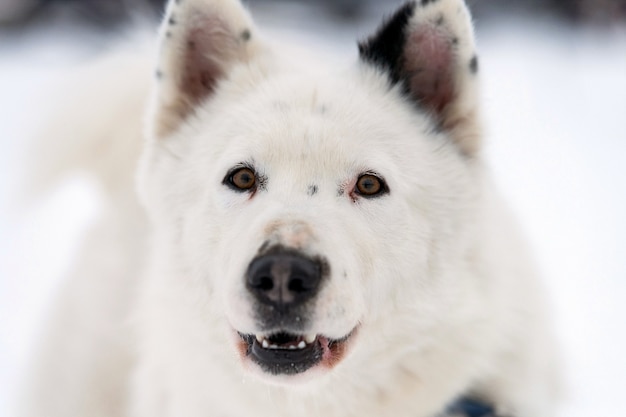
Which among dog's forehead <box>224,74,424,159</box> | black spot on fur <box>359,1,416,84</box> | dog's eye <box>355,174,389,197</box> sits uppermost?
black spot on fur <box>359,1,416,84</box>

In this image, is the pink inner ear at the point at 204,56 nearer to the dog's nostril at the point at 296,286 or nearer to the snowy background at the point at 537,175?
the snowy background at the point at 537,175

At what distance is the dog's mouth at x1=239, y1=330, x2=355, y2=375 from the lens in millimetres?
2395

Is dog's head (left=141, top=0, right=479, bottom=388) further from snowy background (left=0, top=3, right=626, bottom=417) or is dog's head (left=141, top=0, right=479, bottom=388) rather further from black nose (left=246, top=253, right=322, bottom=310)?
snowy background (left=0, top=3, right=626, bottom=417)

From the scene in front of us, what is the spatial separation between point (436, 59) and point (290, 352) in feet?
3.97

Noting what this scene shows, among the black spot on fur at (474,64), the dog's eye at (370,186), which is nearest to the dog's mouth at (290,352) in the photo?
the dog's eye at (370,186)

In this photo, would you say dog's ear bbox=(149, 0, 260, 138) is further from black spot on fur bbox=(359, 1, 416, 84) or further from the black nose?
the black nose

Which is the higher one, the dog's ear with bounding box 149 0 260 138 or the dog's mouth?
the dog's ear with bounding box 149 0 260 138

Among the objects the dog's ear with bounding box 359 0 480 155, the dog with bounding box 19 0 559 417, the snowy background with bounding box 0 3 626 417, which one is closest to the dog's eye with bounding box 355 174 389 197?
the dog with bounding box 19 0 559 417

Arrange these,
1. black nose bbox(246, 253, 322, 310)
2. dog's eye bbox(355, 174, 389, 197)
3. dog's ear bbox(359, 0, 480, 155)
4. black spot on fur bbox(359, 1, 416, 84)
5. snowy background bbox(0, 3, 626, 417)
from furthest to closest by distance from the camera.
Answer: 1. snowy background bbox(0, 3, 626, 417)
2. black spot on fur bbox(359, 1, 416, 84)
3. dog's ear bbox(359, 0, 480, 155)
4. dog's eye bbox(355, 174, 389, 197)
5. black nose bbox(246, 253, 322, 310)

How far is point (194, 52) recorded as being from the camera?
3074 mm

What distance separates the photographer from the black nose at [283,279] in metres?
2.22

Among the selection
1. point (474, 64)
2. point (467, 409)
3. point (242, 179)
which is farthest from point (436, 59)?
point (467, 409)

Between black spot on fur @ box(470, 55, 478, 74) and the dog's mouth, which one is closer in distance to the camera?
the dog's mouth

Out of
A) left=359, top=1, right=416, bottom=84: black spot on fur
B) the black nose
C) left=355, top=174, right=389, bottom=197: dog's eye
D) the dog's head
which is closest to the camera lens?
the black nose
